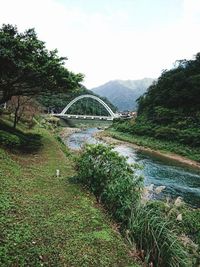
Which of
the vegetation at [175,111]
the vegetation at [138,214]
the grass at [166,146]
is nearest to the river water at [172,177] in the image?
the vegetation at [138,214]

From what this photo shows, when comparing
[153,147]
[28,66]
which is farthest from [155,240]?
[153,147]

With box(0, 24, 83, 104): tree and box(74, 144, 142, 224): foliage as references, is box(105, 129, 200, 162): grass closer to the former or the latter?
box(0, 24, 83, 104): tree

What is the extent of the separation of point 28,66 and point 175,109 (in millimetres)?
39008

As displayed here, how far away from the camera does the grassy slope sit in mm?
6715

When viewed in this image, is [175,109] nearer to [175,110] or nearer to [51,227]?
[175,110]

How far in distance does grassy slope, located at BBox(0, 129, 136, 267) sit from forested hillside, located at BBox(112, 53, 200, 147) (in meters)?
31.1

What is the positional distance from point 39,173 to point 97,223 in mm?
5249

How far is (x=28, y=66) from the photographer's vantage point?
17.0 meters

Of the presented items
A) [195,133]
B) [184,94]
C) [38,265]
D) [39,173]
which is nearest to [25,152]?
[39,173]

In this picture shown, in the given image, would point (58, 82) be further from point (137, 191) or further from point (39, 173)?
point (137, 191)

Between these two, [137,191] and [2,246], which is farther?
[137,191]

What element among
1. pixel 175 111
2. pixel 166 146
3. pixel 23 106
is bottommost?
pixel 166 146

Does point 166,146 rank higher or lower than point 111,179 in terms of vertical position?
lower

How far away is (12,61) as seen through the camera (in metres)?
17.2
